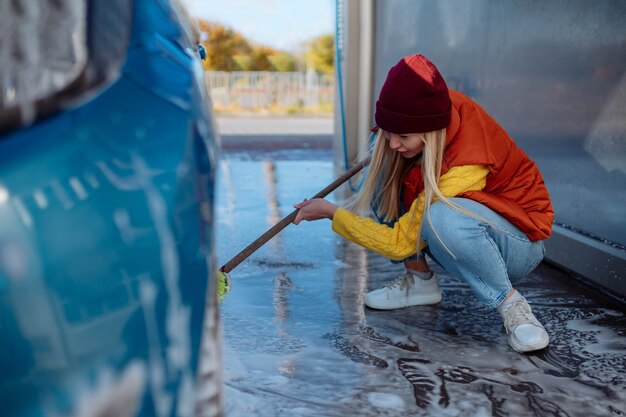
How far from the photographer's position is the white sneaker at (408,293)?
271 centimetres

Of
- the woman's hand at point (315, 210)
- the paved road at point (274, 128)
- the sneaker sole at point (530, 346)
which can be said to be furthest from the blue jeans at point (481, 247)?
the paved road at point (274, 128)

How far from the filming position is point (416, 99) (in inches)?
86.5

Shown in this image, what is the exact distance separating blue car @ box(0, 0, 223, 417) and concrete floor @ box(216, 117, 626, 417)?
0.91 meters

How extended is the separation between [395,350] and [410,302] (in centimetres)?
45

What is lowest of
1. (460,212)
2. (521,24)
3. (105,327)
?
(460,212)

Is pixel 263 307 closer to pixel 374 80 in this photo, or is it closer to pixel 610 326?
pixel 610 326

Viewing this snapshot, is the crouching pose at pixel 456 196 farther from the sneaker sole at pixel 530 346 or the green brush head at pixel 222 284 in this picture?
the green brush head at pixel 222 284

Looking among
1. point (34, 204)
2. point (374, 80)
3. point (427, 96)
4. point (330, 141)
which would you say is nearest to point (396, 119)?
point (427, 96)

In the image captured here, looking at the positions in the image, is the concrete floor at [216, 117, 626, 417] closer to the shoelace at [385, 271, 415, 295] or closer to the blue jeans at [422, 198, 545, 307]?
the shoelace at [385, 271, 415, 295]

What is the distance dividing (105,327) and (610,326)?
6.72ft

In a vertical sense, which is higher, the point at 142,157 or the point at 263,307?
the point at 142,157

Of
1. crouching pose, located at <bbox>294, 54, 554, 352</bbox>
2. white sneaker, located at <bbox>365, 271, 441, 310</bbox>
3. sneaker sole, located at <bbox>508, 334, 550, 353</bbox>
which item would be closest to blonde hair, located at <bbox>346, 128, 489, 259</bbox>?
crouching pose, located at <bbox>294, 54, 554, 352</bbox>

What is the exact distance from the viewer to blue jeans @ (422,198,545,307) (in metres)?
2.27

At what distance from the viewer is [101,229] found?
3.14ft
